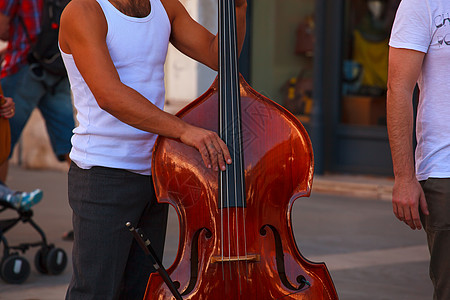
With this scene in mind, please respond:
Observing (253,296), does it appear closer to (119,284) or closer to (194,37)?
(119,284)

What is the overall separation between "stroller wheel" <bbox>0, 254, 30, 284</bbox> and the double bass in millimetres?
2312

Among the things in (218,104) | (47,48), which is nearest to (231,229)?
(218,104)

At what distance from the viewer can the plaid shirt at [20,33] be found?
5.22m

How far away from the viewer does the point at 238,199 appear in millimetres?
2479

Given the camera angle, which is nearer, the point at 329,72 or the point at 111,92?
the point at 111,92

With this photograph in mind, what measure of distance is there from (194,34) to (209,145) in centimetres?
53

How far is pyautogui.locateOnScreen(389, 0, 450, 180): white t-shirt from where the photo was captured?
260 cm

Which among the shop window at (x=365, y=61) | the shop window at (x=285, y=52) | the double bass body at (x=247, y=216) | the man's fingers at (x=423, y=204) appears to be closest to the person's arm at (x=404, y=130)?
the man's fingers at (x=423, y=204)

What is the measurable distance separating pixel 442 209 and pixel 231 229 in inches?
28.0

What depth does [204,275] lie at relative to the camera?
2.44 m

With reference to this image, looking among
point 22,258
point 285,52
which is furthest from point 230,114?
point 285,52

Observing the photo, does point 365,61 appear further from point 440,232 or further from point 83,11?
point 83,11

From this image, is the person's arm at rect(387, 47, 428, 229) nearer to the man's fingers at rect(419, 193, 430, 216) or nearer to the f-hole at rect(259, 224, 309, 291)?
the man's fingers at rect(419, 193, 430, 216)

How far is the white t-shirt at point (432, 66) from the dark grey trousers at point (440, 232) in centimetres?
4
